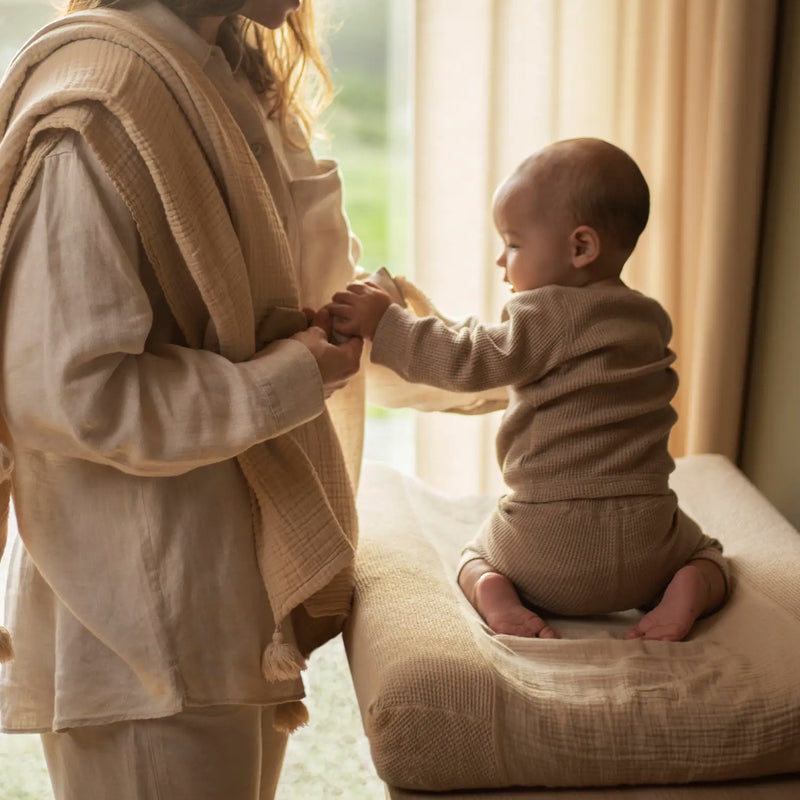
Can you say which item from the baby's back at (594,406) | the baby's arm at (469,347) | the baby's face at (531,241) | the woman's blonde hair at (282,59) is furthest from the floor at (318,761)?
the woman's blonde hair at (282,59)

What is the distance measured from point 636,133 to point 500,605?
4.11 ft

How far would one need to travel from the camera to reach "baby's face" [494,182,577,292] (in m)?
1.48

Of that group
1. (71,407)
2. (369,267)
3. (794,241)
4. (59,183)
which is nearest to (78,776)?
(71,407)

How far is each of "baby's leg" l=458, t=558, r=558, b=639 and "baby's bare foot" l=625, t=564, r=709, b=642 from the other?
118 millimetres

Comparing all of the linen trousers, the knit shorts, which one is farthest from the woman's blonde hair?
the linen trousers

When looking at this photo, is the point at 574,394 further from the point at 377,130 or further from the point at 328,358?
the point at 377,130

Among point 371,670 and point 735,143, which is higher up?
point 735,143

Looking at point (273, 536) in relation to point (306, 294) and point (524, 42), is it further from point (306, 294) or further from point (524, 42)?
point (524, 42)

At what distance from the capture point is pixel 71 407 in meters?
1.04

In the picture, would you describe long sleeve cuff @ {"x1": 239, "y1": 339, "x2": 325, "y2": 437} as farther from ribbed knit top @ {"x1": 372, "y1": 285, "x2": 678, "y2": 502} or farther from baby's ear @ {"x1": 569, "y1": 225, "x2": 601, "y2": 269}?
baby's ear @ {"x1": 569, "y1": 225, "x2": 601, "y2": 269}

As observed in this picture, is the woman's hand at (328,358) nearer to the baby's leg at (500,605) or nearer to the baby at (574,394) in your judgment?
the baby at (574,394)

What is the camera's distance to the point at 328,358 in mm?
1212

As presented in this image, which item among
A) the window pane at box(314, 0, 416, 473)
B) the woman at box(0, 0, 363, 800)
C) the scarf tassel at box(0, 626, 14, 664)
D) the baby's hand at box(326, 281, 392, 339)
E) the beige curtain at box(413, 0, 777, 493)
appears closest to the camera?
the woman at box(0, 0, 363, 800)

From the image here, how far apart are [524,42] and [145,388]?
151 centimetres
